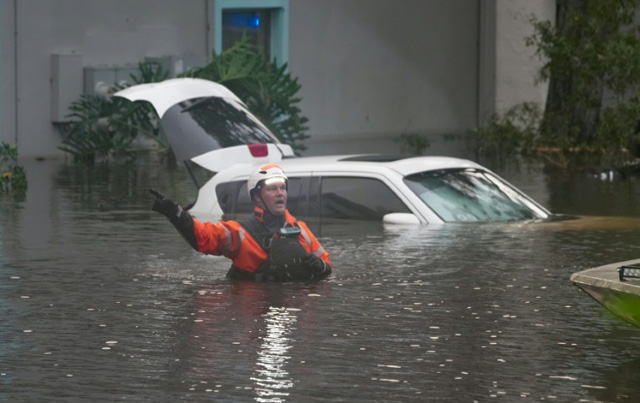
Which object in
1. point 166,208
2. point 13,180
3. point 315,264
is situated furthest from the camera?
point 13,180

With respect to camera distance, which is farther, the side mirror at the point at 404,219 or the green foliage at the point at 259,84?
the green foliage at the point at 259,84

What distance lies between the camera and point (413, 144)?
32.3m

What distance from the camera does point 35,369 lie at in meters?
9.57

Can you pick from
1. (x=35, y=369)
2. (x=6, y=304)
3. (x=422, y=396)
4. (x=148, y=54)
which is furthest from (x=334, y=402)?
(x=148, y=54)

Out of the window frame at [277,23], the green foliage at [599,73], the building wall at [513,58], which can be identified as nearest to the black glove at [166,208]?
the green foliage at [599,73]

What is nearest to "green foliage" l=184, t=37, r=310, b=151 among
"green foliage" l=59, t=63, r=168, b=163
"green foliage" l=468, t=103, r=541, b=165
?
"green foliage" l=59, t=63, r=168, b=163

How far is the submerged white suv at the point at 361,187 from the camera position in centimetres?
1653

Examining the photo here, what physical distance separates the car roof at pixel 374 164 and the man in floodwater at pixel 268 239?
3644 mm

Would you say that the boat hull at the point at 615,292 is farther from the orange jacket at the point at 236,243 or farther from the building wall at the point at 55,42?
the building wall at the point at 55,42

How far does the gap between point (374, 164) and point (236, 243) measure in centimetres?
418

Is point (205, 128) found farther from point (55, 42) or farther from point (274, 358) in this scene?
point (55, 42)

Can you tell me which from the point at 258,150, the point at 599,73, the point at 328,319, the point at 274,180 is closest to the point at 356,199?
the point at 258,150

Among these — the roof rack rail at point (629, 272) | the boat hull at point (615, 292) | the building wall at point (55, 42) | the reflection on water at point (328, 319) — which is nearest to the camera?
the reflection on water at point (328, 319)

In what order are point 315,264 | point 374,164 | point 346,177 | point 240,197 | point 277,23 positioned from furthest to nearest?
point 277,23 < point 240,197 < point 374,164 < point 346,177 < point 315,264
